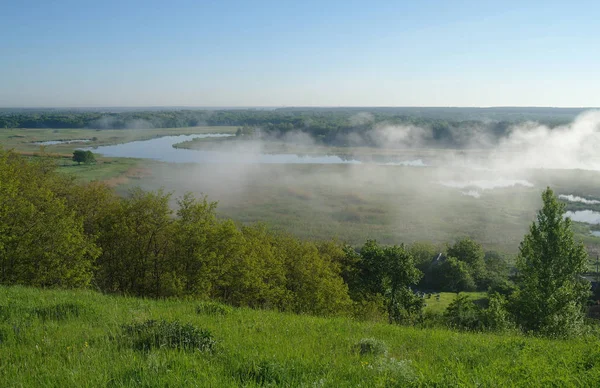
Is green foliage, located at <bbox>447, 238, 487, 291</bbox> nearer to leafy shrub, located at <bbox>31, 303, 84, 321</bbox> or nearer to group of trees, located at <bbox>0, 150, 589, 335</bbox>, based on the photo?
group of trees, located at <bbox>0, 150, 589, 335</bbox>

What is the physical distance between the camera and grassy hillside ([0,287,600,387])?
4.75 metres

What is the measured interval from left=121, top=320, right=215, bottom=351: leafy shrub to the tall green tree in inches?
616

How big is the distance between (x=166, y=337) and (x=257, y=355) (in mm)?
1494

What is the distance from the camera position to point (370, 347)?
669 cm

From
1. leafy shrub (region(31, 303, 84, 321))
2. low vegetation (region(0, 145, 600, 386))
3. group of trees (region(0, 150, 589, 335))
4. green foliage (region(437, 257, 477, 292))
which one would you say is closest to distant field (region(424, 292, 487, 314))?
green foliage (region(437, 257, 477, 292))

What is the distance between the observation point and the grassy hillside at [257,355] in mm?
4754

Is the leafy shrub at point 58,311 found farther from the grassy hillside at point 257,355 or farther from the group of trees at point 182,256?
the group of trees at point 182,256

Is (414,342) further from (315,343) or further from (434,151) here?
(434,151)

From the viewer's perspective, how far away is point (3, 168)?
1522 cm

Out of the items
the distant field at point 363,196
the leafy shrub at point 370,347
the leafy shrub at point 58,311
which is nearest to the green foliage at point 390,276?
the distant field at point 363,196

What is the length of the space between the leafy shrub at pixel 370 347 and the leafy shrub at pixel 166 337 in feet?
7.96

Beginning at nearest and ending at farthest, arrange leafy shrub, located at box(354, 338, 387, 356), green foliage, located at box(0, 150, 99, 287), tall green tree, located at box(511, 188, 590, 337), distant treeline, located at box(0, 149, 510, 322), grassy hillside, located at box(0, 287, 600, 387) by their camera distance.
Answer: grassy hillside, located at box(0, 287, 600, 387), leafy shrub, located at box(354, 338, 387, 356), green foliage, located at box(0, 150, 99, 287), distant treeline, located at box(0, 149, 510, 322), tall green tree, located at box(511, 188, 590, 337)

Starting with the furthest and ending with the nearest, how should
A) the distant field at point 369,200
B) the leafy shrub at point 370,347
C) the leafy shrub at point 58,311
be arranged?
1. the distant field at point 369,200
2. the leafy shrub at point 58,311
3. the leafy shrub at point 370,347

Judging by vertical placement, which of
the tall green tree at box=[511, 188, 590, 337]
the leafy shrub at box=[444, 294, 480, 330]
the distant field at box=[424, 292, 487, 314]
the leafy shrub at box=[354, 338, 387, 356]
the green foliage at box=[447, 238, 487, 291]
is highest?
the leafy shrub at box=[354, 338, 387, 356]
